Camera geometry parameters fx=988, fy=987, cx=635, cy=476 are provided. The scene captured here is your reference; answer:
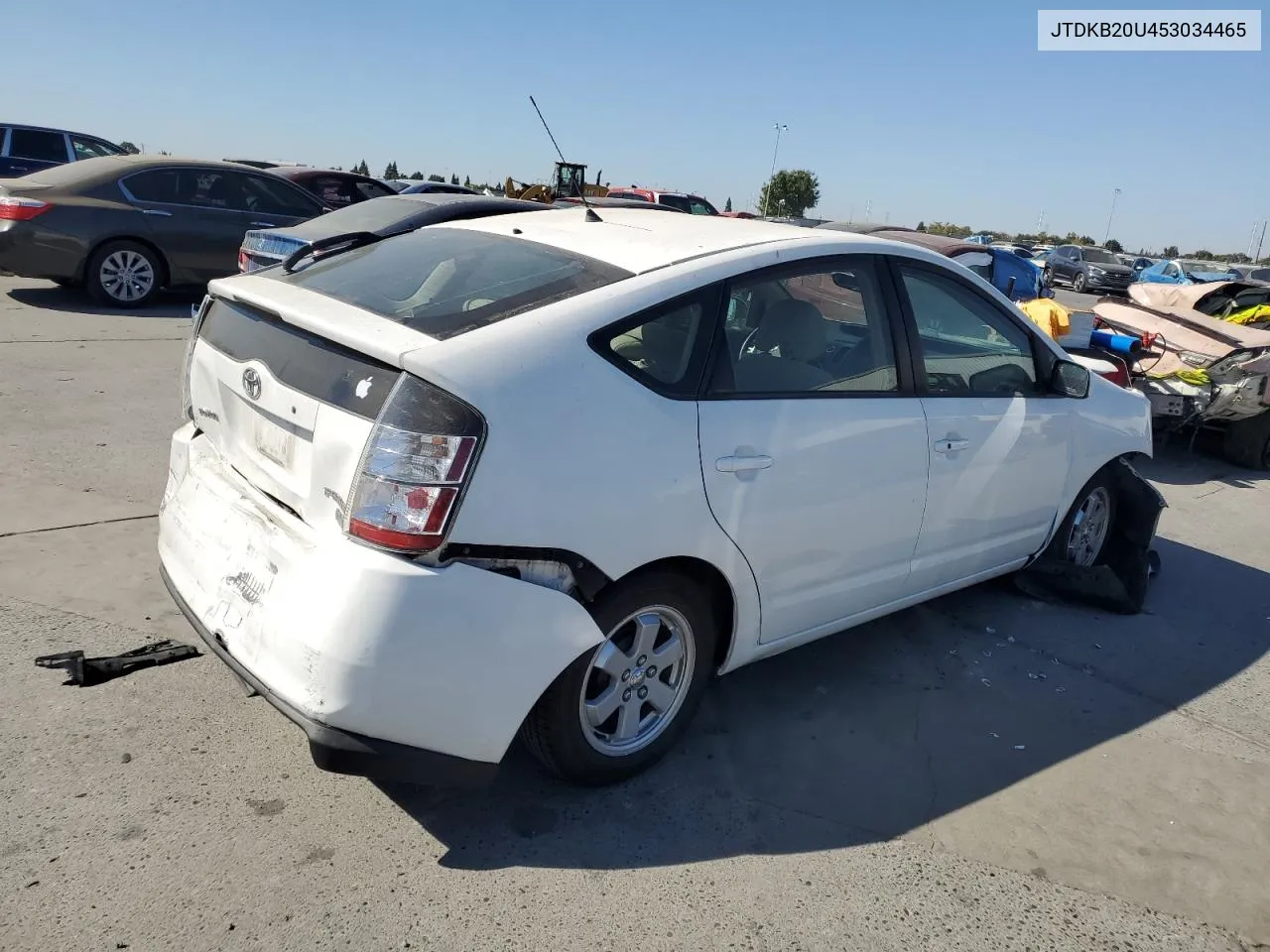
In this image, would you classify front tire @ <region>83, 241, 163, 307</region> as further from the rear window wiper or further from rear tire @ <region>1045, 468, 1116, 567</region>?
rear tire @ <region>1045, 468, 1116, 567</region>

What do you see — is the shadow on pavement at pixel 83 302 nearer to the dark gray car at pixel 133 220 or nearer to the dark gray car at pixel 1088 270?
the dark gray car at pixel 133 220

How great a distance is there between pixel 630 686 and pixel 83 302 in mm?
9901

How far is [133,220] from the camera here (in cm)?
1016

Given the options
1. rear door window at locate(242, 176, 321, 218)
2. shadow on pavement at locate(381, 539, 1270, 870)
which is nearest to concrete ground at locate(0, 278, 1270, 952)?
shadow on pavement at locate(381, 539, 1270, 870)

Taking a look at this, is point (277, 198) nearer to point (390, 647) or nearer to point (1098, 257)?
point (390, 647)

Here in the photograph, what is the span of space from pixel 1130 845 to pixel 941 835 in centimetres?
62

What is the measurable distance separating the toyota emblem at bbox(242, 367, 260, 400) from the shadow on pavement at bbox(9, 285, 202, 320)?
8.35 metres

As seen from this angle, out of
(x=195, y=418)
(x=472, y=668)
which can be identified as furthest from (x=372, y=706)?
(x=195, y=418)

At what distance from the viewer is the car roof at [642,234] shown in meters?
3.18

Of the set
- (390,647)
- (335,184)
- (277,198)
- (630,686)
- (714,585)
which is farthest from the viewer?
(335,184)

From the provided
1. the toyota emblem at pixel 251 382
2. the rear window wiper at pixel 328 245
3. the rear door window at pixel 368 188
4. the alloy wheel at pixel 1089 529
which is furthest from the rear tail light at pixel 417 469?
the rear door window at pixel 368 188

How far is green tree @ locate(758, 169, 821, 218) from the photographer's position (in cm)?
6638

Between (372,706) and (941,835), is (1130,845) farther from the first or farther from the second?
(372,706)

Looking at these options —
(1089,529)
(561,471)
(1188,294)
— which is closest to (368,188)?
(1188,294)
